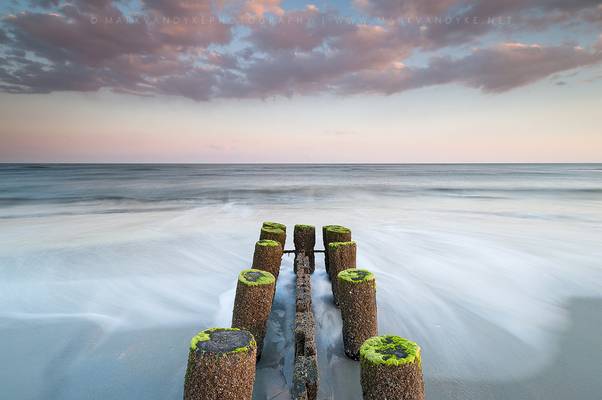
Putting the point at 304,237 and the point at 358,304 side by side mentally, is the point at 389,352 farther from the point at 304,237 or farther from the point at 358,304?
the point at 304,237

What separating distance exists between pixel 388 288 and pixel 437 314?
109cm

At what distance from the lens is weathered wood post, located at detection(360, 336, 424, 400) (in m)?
2.00

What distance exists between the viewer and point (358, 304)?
10.4 ft

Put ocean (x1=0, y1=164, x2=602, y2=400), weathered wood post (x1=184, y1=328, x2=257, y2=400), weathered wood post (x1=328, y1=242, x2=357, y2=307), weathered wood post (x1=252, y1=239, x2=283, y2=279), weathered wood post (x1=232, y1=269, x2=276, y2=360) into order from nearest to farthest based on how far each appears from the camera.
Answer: weathered wood post (x1=184, y1=328, x2=257, y2=400) < weathered wood post (x1=232, y1=269, x2=276, y2=360) < ocean (x1=0, y1=164, x2=602, y2=400) < weathered wood post (x1=328, y1=242, x2=357, y2=307) < weathered wood post (x1=252, y1=239, x2=283, y2=279)

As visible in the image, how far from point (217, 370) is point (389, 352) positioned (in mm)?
997

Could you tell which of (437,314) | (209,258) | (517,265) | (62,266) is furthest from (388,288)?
(62,266)

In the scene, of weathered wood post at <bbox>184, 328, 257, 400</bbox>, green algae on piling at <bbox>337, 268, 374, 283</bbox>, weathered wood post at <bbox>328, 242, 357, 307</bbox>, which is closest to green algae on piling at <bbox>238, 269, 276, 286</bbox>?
green algae on piling at <bbox>337, 268, 374, 283</bbox>

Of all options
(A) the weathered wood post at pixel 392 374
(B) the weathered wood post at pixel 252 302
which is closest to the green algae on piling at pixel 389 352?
(A) the weathered wood post at pixel 392 374

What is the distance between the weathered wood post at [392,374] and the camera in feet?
6.57

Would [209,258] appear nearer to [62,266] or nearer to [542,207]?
[62,266]

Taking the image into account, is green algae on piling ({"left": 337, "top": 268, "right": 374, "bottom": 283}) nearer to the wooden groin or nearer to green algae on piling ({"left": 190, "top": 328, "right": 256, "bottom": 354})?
the wooden groin

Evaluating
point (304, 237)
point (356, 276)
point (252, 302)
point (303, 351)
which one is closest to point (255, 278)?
point (252, 302)

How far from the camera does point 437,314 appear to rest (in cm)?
527

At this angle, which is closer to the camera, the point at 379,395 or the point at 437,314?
the point at 379,395
